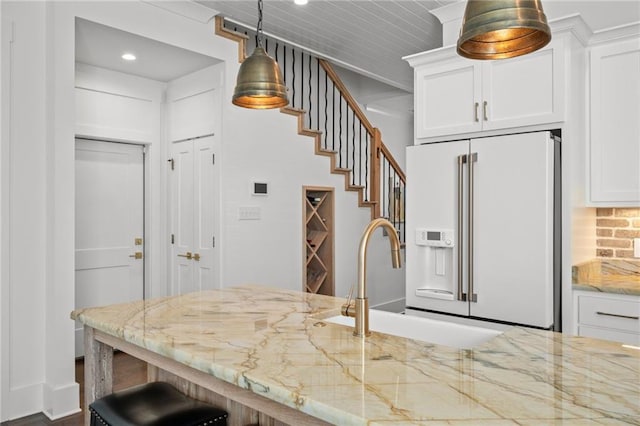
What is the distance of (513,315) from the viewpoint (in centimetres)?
286

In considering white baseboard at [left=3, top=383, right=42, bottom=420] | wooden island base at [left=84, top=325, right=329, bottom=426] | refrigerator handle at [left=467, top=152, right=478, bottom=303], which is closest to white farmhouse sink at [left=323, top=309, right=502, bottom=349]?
wooden island base at [left=84, top=325, right=329, bottom=426]

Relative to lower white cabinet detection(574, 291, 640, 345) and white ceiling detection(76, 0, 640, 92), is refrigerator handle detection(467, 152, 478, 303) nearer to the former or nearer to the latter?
lower white cabinet detection(574, 291, 640, 345)

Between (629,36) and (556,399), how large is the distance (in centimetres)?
273

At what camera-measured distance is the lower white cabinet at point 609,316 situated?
2.63 m

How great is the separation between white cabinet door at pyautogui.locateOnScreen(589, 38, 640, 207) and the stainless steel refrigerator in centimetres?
40

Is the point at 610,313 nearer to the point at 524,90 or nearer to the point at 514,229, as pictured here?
the point at 514,229

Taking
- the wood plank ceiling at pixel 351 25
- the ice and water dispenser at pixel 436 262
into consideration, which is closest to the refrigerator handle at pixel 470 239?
the ice and water dispenser at pixel 436 262

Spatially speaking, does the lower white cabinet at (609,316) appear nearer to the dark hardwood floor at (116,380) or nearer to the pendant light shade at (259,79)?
the pendant light shade at (259,79)

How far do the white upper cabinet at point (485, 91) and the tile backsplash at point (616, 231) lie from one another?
3.02 ft

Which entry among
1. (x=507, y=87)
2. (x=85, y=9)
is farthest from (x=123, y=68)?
(x=507, y=87)

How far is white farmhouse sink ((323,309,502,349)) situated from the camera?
1737 millimetres

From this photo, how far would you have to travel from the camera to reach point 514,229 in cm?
284

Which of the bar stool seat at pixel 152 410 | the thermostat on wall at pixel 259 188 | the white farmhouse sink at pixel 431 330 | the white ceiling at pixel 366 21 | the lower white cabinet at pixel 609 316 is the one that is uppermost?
the white ceiling at pixel 366 21

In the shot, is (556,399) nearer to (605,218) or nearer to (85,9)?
(605,218)
